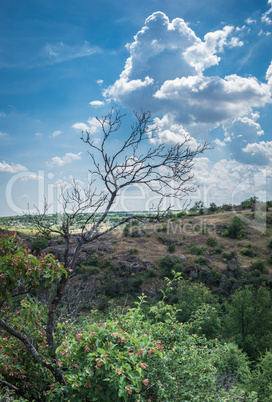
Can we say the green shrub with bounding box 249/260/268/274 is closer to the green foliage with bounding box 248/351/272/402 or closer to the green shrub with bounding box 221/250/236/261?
the green shrub with bounding box 221/250/236/261

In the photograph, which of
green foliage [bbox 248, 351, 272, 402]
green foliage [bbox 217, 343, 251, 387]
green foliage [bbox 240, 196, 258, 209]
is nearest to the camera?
green foliage [bbox 248, 351, 272, 402]

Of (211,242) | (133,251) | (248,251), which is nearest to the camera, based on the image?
(248,251)

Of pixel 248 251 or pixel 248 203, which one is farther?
pixel 248 203

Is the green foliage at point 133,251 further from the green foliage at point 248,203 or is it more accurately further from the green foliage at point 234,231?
the green foliage at point 248,203

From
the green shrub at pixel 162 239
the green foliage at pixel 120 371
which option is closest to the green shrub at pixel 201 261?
the green shrub at pixel 162 239

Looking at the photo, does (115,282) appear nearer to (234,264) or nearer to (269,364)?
(234,264)

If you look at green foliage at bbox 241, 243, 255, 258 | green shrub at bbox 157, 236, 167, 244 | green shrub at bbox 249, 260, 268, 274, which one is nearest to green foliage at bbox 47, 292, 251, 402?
green shrub at bbox 249, 260, 268, 274

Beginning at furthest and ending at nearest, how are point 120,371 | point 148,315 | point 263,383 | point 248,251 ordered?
point 248,251 < point 148,315 < point 263,383 < point 120,371

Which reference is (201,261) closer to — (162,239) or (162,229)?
(162,239)

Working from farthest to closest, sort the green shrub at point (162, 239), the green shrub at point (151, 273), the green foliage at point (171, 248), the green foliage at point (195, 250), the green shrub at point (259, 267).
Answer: the green shrub at point (162, 239), the green foliage at point (171, 248), the green foliage at point (195, 250), the green shrub at point (151, 273), the green shrub at point (259, 267)

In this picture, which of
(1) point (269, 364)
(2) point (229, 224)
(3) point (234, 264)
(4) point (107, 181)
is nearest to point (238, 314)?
(1) point (269, 364)

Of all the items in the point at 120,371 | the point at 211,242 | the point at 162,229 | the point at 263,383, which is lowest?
the point at 263,383

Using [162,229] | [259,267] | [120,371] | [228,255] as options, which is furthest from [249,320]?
[162,229]

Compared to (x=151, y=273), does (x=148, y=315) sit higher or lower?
lower
